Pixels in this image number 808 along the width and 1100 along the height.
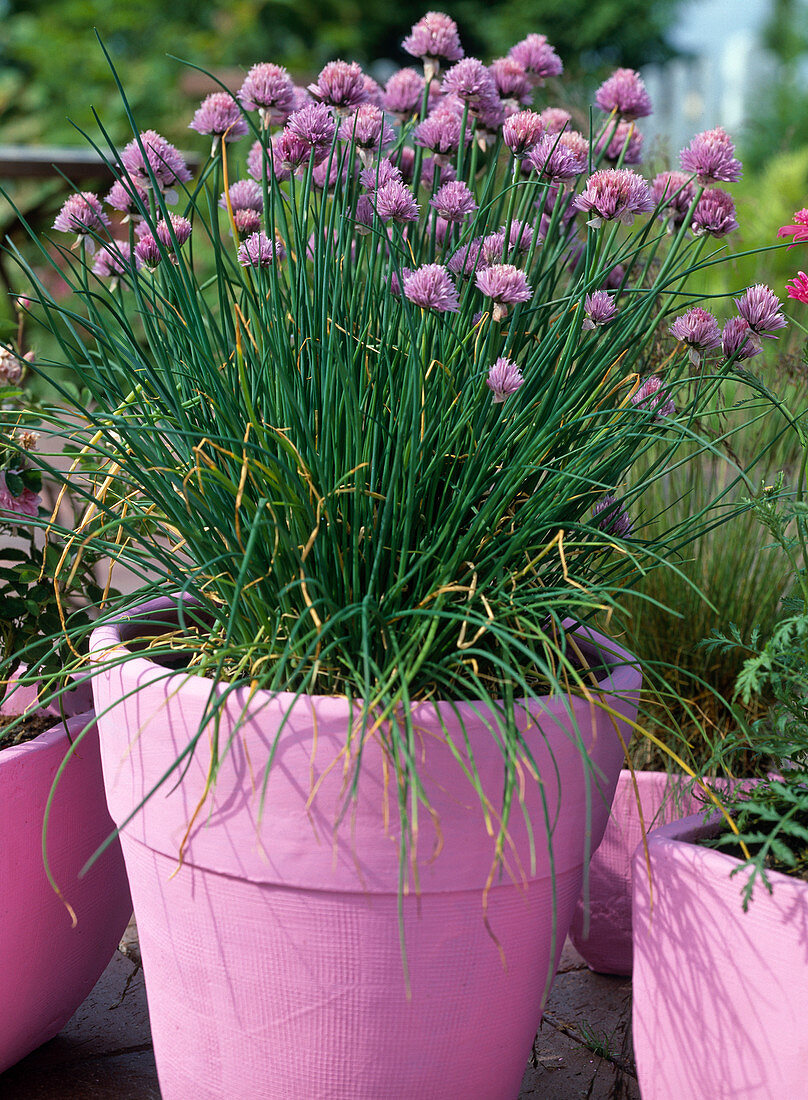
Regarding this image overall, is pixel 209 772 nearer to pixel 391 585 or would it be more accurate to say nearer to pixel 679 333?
pixel 391 585

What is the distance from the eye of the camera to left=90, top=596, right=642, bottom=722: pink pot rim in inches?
37.3

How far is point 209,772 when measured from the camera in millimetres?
955

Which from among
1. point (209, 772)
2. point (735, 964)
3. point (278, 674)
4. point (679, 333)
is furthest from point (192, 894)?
point (679, 333)

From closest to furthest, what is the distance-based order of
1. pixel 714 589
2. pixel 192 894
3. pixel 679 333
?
pixel 192 894
pixel 679 333
pixel 714 589

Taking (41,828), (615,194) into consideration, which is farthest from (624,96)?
(41,828)

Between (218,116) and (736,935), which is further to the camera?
(218,116)

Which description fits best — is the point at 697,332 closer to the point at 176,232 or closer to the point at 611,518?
the point at 611,518

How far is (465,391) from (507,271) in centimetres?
15

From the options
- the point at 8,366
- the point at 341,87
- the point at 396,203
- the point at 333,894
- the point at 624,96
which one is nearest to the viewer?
the point at 333,894

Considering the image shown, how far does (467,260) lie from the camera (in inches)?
46.0

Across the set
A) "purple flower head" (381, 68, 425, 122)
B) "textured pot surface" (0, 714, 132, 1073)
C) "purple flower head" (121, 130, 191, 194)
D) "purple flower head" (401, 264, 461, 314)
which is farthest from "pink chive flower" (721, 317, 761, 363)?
"textured pot surface" (0, 714, 132, 1073)

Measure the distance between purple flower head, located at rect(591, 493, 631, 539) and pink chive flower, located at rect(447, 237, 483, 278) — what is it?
29 centimetres

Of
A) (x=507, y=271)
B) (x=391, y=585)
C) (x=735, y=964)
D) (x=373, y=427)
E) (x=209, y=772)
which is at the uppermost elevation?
(x=507, y=271)

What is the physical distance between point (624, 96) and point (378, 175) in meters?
0.37
